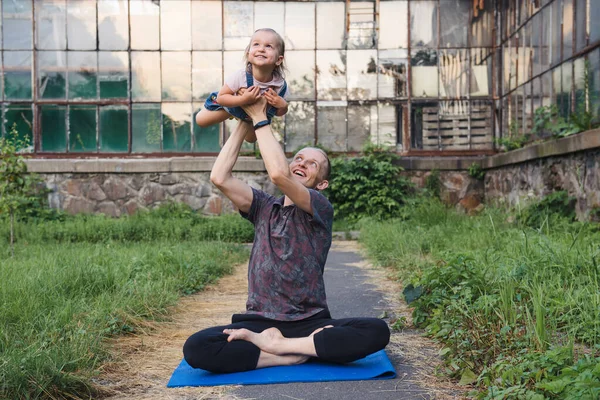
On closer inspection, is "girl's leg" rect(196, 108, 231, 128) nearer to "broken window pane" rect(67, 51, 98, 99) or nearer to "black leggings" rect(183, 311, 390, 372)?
"black leggings" rect(183, 311, 390, 372)

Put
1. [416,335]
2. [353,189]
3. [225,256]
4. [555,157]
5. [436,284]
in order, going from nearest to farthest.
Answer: [416,335], [436,284], [225,256], [555,157], [353,189]

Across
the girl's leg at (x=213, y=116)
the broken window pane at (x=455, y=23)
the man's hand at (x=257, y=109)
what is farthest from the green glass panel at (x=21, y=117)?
the man's hand at (x=257, y=109)

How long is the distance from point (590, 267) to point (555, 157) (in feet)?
17.8

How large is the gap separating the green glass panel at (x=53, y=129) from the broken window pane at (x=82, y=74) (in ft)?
1.58

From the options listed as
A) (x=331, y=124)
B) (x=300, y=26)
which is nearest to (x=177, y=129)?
(x=331, y=124)

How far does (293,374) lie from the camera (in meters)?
3.15

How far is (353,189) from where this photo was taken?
43.9ft

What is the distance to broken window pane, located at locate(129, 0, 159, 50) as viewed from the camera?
14133 mm

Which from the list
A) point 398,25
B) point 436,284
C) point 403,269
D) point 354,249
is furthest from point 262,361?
point 398,25

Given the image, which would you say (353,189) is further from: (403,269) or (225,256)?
(403,269)

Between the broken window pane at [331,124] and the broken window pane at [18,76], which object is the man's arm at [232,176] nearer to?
the broken window pane at [331,124]

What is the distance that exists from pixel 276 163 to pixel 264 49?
614 mm

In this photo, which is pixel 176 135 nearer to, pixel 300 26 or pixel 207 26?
pixel 207 26

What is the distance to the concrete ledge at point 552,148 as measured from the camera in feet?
25.1
